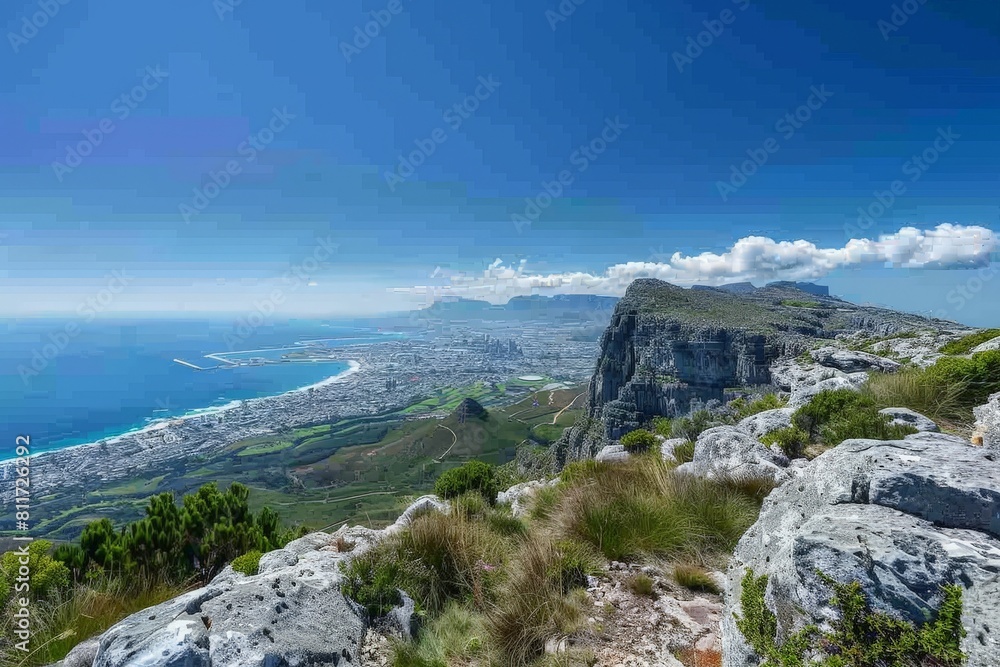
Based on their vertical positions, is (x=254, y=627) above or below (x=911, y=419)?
below

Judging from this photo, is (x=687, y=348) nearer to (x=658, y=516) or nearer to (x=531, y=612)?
(x=658, y=516)

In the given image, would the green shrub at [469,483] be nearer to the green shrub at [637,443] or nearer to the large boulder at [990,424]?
the green shrub at [637,443]

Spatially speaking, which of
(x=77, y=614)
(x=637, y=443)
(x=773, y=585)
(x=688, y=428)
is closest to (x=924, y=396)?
(x=688, y=428)

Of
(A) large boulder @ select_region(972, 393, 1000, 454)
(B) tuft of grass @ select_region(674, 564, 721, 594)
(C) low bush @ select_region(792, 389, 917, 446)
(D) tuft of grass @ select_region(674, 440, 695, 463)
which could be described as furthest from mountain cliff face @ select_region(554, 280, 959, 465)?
(B) tuft of grass @ select_region(674, 564, 721, 594)

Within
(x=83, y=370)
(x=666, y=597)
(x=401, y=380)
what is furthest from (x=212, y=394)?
(x=666, y=597)

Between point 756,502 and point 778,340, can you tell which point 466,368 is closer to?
point 778,340

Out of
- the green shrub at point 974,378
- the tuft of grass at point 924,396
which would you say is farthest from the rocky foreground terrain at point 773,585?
the green shrub at point 974,378

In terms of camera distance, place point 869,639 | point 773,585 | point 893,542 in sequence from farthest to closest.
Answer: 1. point 773,585
2. point 893,542
3. point 869,639
